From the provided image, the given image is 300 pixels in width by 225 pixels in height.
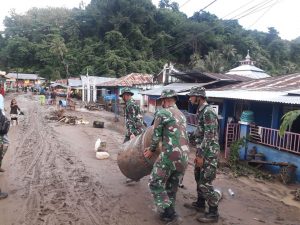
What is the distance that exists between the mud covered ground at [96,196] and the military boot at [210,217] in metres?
0.12

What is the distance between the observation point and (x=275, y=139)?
9.61 m

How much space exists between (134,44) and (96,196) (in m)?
56.7

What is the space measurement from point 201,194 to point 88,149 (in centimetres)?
609

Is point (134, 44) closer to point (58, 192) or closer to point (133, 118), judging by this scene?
point (133, 118)

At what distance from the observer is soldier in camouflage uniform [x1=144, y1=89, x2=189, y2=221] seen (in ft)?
14.0

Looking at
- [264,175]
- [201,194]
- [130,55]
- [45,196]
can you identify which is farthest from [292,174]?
[130,55]

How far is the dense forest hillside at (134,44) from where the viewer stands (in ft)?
181

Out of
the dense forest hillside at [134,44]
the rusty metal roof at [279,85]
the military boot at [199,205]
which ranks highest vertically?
the dense forest hillside at [134,44]

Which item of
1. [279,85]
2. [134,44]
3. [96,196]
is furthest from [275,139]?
[134,44]

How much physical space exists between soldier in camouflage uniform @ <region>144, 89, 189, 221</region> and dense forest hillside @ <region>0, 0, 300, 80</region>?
4755cm

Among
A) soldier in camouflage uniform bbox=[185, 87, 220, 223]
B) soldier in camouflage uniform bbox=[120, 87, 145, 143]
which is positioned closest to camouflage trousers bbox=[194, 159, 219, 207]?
soldier in camouflage uniform bbox=[185, 87, 220, 223]

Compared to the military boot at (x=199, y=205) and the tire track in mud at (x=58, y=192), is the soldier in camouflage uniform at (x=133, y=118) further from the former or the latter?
the military boot at (x=199, y=205)

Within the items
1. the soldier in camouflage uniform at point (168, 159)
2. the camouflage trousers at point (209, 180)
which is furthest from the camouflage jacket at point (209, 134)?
the soldier in camouflage uniform at point (168, 159)

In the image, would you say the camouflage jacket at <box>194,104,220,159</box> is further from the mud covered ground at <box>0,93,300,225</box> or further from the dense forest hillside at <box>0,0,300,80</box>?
the dense forest hillside at <box>0,0,300,80</box>
